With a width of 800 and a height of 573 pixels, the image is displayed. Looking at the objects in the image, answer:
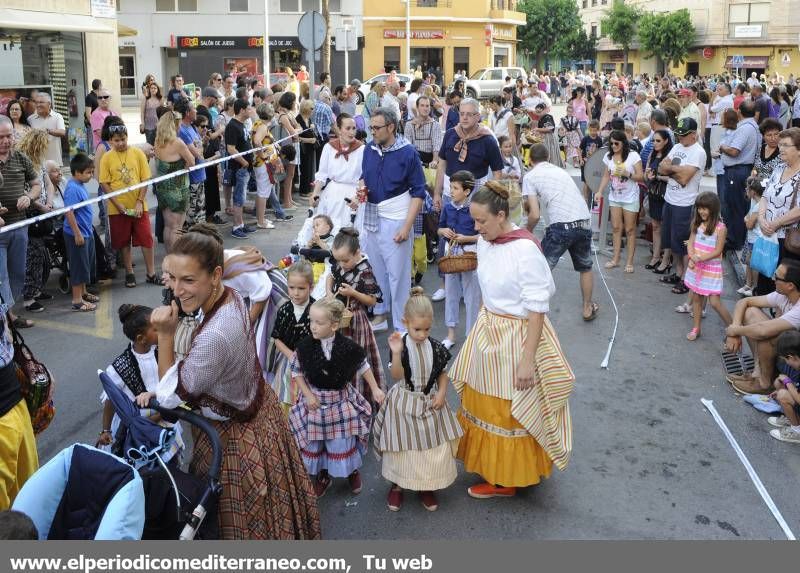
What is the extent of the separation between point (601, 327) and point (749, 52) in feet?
193

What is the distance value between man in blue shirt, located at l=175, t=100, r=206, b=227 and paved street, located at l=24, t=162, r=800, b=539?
2771 millimetres

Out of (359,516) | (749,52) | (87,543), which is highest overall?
(749,52)

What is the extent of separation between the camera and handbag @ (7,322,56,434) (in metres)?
3.86

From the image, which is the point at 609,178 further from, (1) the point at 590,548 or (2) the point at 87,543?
(2) the point at 87,543

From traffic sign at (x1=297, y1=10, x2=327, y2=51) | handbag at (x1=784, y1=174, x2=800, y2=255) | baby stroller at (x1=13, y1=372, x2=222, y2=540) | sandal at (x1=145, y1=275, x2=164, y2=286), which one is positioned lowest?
sandal at (x1=145, y1=275, x2=164, y2=286)

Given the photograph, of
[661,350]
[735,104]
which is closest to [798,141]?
[661,350]

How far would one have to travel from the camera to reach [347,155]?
8.42 meters

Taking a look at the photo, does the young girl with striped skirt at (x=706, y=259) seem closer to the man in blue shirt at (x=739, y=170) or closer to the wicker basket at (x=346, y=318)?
the man in blue shirt at (x=739, y=170)

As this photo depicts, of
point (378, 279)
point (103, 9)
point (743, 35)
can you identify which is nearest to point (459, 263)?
point (378, 279)

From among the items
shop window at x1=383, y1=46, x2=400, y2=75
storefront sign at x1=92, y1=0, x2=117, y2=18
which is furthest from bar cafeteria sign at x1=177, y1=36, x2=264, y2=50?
storefront sign at x1=92, y1=0, x2=117, y2=18

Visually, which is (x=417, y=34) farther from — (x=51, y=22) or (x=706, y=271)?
(x=706, y=271)

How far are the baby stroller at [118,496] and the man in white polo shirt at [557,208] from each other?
16.3 feet

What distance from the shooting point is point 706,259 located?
7.54 meters

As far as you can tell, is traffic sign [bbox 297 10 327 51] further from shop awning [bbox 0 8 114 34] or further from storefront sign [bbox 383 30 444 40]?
storefront sign [bbox 383 30 444 40]
